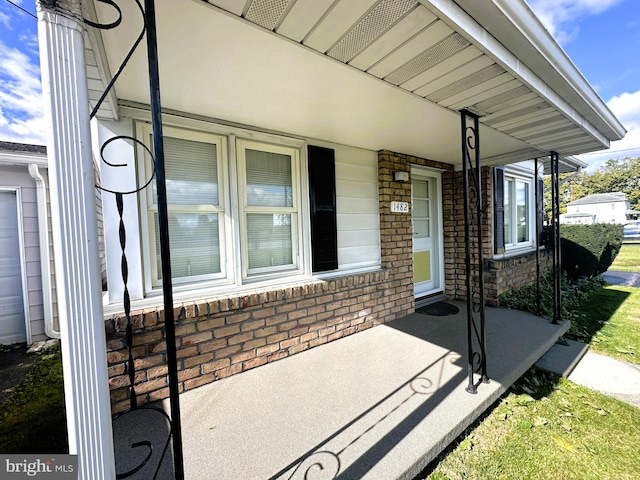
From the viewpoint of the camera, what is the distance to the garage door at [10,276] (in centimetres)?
363

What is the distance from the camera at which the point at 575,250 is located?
6723 millimetres

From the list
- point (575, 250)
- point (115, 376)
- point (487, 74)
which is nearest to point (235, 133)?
point (487, 74)

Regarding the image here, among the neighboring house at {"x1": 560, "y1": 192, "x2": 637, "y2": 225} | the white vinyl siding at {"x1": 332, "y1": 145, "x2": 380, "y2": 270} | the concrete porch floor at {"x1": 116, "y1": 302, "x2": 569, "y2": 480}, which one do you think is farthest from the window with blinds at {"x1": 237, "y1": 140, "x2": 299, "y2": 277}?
the neighboring house at {"x1": 560, "y1": 192, "x2": 637, "y2": 225}

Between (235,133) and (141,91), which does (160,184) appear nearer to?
(141,91)

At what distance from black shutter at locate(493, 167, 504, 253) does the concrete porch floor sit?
1823mm

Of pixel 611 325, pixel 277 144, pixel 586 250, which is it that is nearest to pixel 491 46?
pixel 277 144

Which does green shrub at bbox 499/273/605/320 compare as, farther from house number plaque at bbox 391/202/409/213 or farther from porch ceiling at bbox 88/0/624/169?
porch ceiling at bbox 88/0/624/169

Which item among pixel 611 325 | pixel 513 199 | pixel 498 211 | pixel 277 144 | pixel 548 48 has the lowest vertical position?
pixel 611 325

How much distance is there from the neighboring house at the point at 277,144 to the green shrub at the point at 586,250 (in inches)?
157

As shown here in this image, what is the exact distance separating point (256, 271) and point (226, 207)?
71cm

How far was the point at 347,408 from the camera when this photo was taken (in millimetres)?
2018

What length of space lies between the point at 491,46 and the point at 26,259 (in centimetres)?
543

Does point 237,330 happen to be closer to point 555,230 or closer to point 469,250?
point 469,250

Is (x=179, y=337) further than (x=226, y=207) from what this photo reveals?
No
